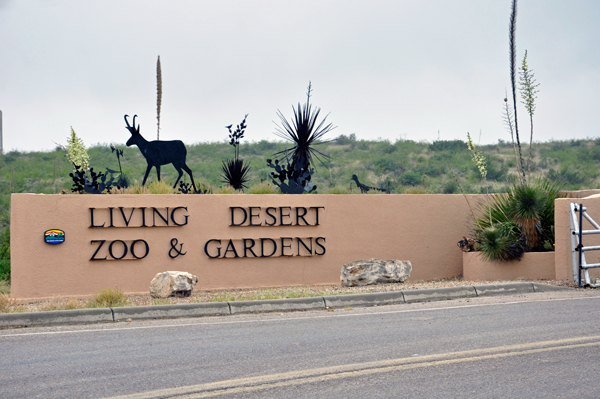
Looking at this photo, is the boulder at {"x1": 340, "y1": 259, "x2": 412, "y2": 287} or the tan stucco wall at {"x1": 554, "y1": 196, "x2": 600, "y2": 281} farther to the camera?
the boulder at {"x1": 340, "y1": 259, "x2": 412, "y2": 287}

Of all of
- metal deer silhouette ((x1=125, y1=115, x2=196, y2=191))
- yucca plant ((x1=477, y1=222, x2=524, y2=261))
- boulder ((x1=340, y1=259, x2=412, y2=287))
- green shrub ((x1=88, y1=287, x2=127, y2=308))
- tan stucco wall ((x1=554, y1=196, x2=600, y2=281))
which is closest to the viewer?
green shrub ((x1=88, y1=287, x2=127, y2=308))

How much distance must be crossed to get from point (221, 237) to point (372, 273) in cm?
385

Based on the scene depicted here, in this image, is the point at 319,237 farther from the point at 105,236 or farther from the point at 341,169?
the point at 341,169

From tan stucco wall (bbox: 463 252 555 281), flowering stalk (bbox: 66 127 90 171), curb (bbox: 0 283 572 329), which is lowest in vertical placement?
curb (bbox: 0 283 572 329)

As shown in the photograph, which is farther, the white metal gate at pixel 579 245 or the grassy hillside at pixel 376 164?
the grassy hillside at pixel 376 164

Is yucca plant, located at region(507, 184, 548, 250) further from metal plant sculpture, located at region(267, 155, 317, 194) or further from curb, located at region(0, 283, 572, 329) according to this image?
metal plant sculpture, located at region(267, 155, 317, 194)

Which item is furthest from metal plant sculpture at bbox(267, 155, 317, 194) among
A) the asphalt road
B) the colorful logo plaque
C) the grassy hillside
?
the grassy hillside

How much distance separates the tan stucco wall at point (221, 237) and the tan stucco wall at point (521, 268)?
1864 millimetres

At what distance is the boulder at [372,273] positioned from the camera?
42.9ft

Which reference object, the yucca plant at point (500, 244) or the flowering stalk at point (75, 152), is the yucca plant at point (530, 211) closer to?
the yucca plant at point (500, 244)

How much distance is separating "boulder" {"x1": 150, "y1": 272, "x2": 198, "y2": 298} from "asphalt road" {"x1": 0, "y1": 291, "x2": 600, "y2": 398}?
2328 millimetres

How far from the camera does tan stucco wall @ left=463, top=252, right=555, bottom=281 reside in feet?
45.6

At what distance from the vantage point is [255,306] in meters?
10.4

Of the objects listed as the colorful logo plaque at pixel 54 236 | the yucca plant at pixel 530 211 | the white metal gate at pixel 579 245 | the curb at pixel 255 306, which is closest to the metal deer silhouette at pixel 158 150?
→ the colorful logo plaque at pixel 54 236
